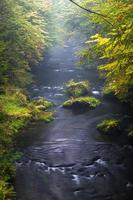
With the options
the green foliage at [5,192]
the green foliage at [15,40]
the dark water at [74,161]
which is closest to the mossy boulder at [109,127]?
the dark water at [74,161]

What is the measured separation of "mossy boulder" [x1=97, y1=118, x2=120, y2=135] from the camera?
62.7ft

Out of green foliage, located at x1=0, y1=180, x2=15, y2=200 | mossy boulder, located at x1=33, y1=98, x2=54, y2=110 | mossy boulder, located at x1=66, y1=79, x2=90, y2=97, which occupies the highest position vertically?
green foliage, located at x1=0, y1=180, x2=15, y2=200

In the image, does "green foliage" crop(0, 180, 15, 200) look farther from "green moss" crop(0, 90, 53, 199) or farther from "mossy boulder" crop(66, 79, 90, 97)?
"mossy boulder" crop(66, 79, 90, 97)

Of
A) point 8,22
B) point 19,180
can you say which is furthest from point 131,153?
point 8,22

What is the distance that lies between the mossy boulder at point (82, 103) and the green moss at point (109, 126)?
4.71m

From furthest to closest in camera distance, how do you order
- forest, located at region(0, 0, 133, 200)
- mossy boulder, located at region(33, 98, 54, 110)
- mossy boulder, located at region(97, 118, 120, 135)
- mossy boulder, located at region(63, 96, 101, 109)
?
mossy boulder, located at region(63, 96, 101, 109) < mossy boulder, located at region(33, 98, 54, 110) < mossy boulder, located at region(97, 118, 120, 135) < forest, located at region(0, 0, 133, 200)

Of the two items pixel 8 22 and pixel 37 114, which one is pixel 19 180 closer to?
pixel 37 114

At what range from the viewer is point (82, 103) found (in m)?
25.0

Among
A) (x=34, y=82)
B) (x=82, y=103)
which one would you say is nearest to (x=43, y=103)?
(x=82, y=103)

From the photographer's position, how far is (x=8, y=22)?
23.3 m

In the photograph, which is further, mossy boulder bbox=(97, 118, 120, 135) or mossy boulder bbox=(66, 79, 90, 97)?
mossy boulder bbox=(66, 79, 90, 97)

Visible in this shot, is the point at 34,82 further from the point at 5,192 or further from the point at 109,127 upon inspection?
the point at 5,192

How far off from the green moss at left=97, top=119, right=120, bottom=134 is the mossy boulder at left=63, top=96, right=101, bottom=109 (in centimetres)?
471

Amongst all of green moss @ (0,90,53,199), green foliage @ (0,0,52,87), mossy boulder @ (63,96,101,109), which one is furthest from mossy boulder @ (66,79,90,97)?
green foliage @ (0,0,52,87)
